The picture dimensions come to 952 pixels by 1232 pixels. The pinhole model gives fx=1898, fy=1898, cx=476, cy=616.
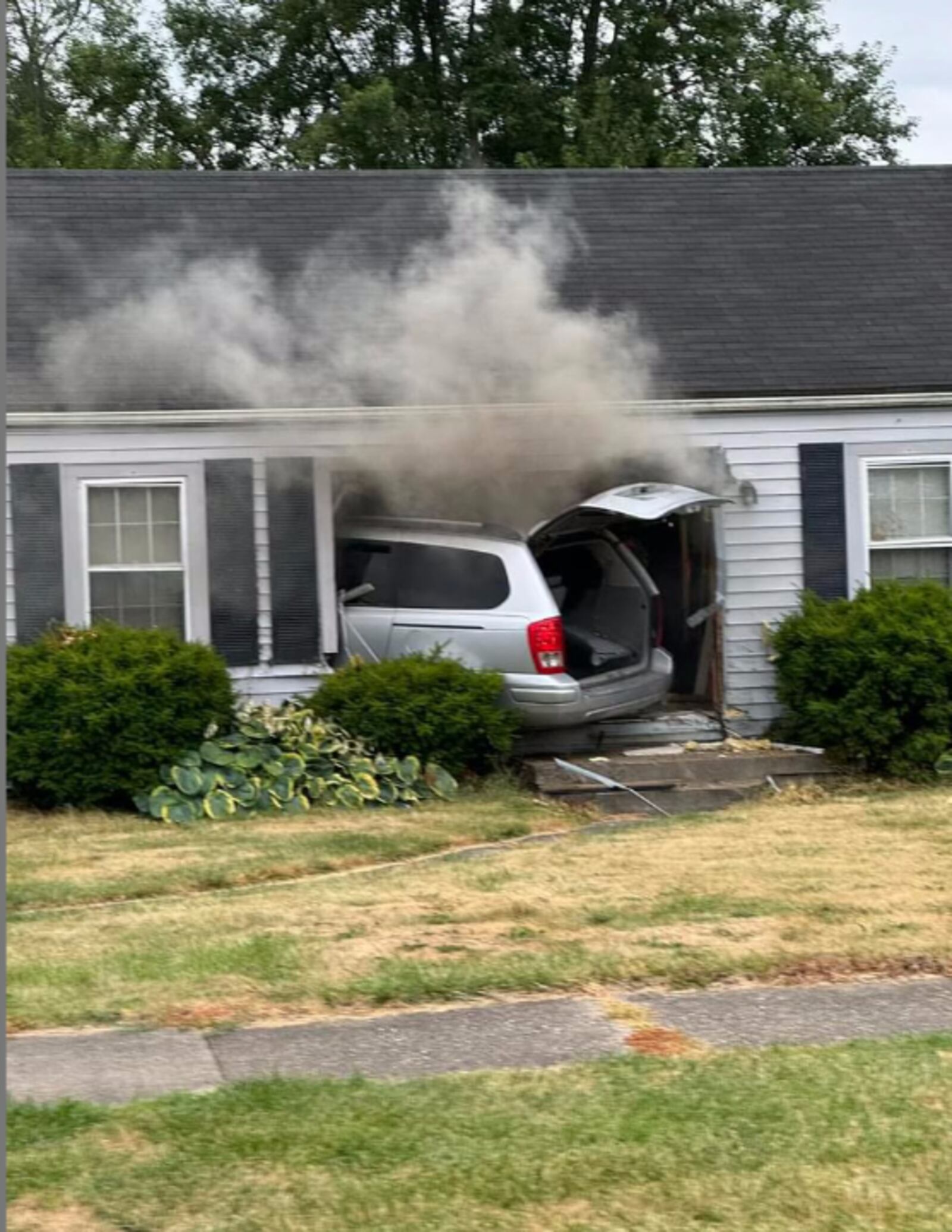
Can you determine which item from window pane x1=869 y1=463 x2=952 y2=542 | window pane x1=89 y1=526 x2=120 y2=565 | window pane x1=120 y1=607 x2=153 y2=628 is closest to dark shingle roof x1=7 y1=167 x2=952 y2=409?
window pane x1=869 y1=463 x2=952 y2=542

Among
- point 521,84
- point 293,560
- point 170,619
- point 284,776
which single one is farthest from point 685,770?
point 521,84

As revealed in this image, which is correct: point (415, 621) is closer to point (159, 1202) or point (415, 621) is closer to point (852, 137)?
point (159, 1202)

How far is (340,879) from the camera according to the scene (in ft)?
32.4

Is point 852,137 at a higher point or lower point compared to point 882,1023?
higher

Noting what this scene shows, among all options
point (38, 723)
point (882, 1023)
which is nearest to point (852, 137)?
point (38, 723)

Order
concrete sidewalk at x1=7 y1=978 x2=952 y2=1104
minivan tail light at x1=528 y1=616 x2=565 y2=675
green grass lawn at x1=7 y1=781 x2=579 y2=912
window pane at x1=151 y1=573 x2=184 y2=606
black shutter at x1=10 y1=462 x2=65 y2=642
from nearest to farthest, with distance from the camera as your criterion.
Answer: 1. concrete sidewalk at x1=7 y1=978 x2=952 y2=1104
2. green grass lawn at x1=7 y1=781 x2=579 y2=912
3. minivan tail light at x1=528 y1=616 x2=565 y2=675
4. black shutter at x1=10 y1=462 x2=65 y2=642
5. window pane at x1=151 y1=573 x2=184 y2=606

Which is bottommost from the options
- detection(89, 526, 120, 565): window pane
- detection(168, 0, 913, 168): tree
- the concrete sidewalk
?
the concrete sidewalk

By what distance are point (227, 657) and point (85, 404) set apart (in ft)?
6.86

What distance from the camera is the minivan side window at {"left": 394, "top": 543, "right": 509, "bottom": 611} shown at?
13391mm

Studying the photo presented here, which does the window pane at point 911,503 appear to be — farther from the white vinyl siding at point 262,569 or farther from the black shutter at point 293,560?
the white vinyl siding at point 262,569

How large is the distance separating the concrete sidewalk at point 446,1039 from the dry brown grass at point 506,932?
23 cm

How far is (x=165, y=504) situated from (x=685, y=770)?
4.25 metres

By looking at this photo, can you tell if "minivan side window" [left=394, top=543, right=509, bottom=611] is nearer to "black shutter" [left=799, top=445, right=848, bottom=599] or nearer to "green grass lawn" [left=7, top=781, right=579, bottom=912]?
"green grass lawn" [left=7, top=781, right=579, bottom=912]

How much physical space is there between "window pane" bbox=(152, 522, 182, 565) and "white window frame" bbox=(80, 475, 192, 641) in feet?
0.07
